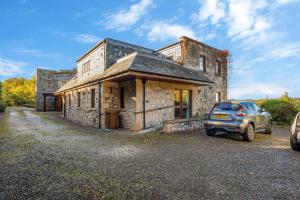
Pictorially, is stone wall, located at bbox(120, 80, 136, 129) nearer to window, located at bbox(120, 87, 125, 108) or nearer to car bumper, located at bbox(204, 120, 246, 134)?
window, located at bbox(120, 87, 125, 108)

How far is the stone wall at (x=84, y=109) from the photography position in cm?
1189

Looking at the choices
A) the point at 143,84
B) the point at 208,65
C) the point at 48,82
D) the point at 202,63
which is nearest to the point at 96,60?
the point at 143,84

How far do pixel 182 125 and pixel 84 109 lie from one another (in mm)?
8181

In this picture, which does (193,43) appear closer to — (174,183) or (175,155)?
(175,155)

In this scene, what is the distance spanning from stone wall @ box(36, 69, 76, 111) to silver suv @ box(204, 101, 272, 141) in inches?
1141

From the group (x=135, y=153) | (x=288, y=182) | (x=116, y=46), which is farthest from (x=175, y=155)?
(x=116, y=46)

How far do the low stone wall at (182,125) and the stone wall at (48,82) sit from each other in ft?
88.5

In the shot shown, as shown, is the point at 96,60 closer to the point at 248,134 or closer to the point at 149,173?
the point at 248,134

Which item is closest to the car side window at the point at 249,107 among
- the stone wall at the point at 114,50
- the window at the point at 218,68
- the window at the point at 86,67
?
the stone wall at the point at 114,50

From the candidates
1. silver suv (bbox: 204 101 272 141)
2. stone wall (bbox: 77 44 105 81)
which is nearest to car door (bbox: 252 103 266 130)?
silver suv (bbox: 204 101 272 141)

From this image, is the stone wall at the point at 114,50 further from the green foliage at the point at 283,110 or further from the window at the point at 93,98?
the green foliage at the point at 283,110

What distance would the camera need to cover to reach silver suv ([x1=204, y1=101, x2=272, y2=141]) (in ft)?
23.5

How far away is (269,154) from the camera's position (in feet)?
18.0

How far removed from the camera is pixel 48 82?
1181 inches
